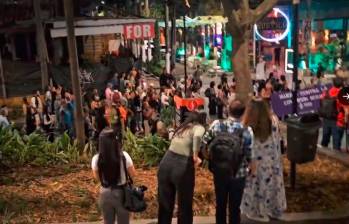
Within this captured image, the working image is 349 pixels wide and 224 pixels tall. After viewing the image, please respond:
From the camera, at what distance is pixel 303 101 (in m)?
9.02

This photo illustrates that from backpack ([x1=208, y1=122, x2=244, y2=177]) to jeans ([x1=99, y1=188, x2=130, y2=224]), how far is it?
987 millimetres

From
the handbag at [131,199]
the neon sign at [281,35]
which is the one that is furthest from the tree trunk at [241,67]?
the neon sign at [281,35]

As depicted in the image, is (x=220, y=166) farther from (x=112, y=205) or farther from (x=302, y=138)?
(x=302, y=138)

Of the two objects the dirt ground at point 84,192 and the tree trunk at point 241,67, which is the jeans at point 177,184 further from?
the tree trunk at point 241,67

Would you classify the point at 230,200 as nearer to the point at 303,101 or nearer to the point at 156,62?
the point at 303,101

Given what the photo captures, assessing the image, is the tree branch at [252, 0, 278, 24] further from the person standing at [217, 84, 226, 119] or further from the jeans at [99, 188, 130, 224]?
the person standing at [217, 84, 226, 119]

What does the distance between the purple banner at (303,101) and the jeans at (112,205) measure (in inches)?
197

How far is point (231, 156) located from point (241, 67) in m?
3.55

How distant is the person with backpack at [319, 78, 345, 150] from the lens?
9.19 m

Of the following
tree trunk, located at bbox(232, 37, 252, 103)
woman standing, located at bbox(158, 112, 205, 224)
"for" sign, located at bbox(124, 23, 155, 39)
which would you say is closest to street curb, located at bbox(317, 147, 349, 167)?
tree trunk, located at bbox(232, 37, 252, 103)

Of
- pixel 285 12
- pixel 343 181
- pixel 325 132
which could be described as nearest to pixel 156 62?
pixel 285 12

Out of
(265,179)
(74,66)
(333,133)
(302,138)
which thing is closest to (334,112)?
(333,133)

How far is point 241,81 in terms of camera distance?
26.8 ft

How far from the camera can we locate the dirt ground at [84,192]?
6.12 m
